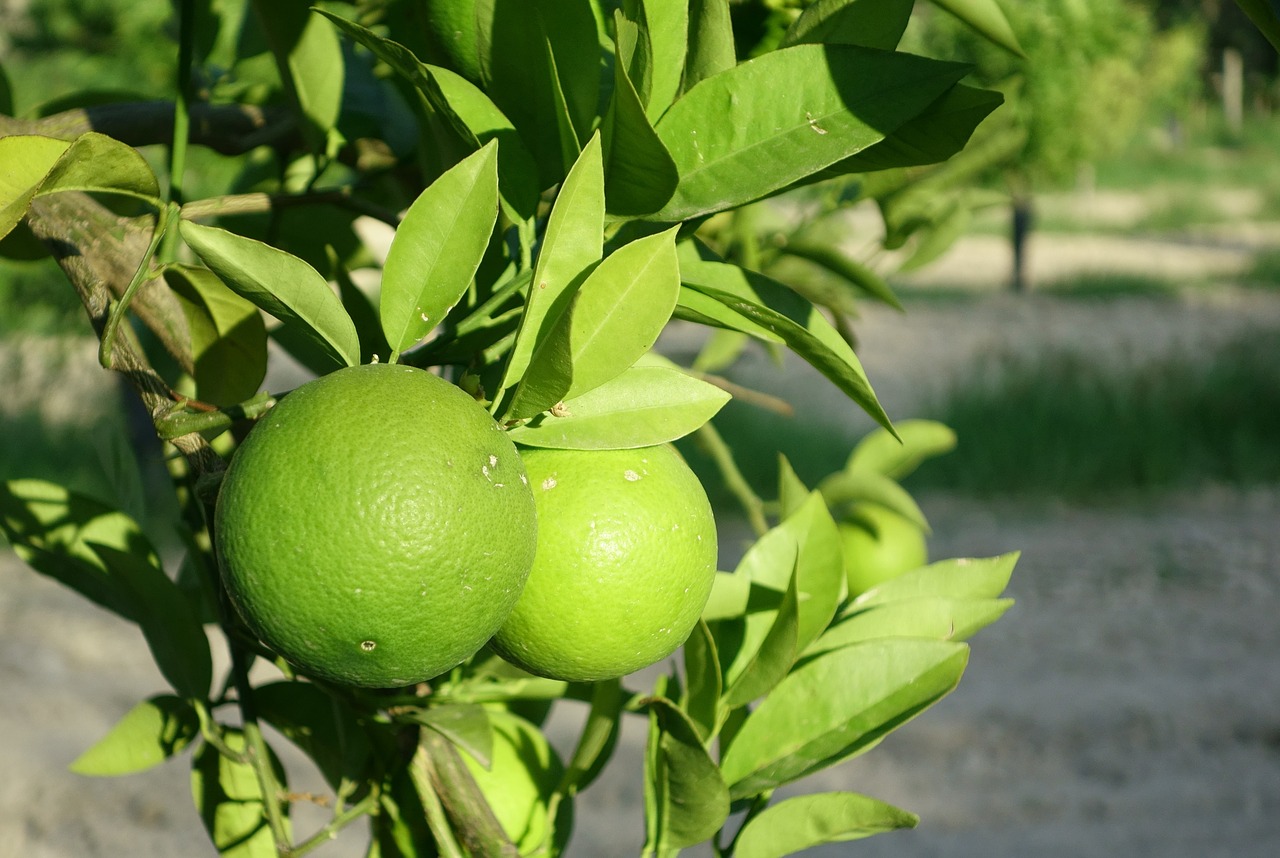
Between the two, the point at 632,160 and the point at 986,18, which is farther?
the point at 986,18

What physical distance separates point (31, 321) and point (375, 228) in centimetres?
365

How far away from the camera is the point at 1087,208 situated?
10.7m

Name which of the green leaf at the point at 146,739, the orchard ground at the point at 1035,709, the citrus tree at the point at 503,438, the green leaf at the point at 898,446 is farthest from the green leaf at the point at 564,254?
the orchard ground at the point at 1035,709

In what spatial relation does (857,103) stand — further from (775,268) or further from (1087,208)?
(1087,208)

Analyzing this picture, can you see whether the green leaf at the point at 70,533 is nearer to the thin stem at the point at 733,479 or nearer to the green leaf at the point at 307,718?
the green leaf at the point at 307,718

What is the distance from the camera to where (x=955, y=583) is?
592mm

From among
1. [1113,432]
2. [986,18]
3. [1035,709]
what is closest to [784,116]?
[986,18]

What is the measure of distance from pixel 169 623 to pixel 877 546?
453mm

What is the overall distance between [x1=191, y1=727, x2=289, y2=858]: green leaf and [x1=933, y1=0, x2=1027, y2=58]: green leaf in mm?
498

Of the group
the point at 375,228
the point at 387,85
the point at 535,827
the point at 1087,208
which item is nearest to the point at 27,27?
the point at 375,228

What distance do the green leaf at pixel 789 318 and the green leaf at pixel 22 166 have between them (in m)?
0.23

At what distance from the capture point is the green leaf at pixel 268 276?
1.22ft

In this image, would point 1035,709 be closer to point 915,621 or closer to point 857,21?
point 915,621

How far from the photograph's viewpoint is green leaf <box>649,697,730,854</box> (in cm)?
48
